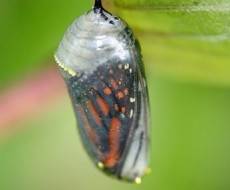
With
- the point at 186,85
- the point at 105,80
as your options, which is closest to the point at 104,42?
the point at 105,80

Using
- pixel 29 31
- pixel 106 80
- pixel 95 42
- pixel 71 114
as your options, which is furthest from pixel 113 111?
pixel 71 114

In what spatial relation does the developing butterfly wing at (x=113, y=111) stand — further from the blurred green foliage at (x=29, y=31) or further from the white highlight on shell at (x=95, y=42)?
the blurred green foliage at (x=29, y=31)

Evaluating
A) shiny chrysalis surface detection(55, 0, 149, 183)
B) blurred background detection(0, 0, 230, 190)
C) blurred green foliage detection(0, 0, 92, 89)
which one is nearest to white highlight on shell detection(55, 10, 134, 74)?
shiny chrysalis surface detection(55, 0, 149, 183)

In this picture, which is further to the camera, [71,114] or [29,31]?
[71,114]

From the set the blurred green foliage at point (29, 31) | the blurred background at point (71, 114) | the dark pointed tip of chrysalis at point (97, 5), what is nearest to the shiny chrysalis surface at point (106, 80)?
the dark pointed tip of chrysalis at point (97, 5)

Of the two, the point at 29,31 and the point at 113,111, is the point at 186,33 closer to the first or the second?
the point at 113,111

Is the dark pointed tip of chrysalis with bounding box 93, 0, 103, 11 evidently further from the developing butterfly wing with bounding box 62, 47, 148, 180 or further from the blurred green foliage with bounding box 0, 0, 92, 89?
the blurred green foliage with bounding box 0, 0, 92, 89
